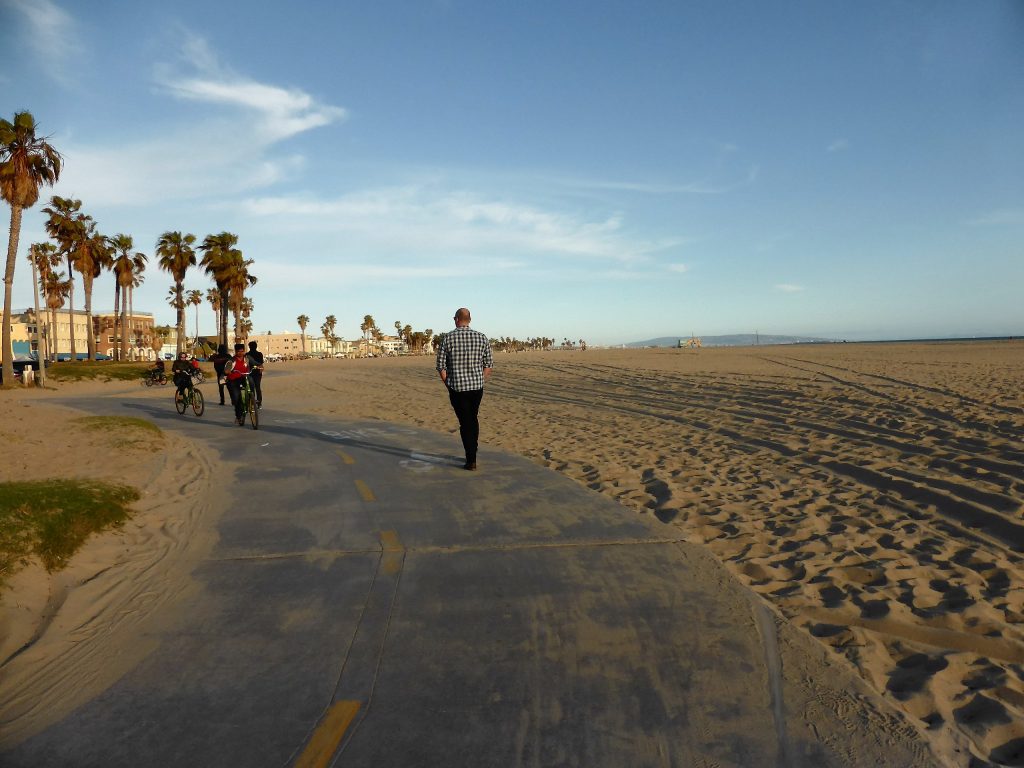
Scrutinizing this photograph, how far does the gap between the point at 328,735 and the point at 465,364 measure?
6.34 meters

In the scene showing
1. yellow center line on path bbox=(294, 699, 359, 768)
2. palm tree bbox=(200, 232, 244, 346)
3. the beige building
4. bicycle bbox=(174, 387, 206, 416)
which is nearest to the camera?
yellow center line on path bbox=(294, 699, 359, 768)

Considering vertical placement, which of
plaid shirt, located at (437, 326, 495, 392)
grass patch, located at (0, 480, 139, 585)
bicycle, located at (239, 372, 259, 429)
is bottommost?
grass patch, located at (0, 480, 139, 585)

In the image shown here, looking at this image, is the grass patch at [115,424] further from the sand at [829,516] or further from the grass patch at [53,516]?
the grass patch at [53,516]

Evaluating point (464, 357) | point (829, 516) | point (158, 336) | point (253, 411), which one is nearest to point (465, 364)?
point (464, 357)

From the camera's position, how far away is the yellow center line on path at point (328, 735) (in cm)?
281

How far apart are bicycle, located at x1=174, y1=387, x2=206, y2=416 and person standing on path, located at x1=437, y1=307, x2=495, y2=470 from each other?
11384 millimetres

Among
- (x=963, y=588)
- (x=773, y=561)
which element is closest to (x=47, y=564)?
(x=773, y=561)

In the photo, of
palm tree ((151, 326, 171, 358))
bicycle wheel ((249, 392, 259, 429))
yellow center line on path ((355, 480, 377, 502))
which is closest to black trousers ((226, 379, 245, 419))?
bicycle wheel ((249, 392, 259, 429))

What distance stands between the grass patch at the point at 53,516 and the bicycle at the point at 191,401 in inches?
420

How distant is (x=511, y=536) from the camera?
6090 mm

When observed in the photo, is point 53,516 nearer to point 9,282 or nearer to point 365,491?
point 365,491

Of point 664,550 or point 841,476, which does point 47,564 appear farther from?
point 841,476

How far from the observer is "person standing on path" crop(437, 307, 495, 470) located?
9023 mm

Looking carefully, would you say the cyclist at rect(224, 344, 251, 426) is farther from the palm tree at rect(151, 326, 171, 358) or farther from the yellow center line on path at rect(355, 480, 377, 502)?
the palm tree at rect(151, 326, 171, 358)
